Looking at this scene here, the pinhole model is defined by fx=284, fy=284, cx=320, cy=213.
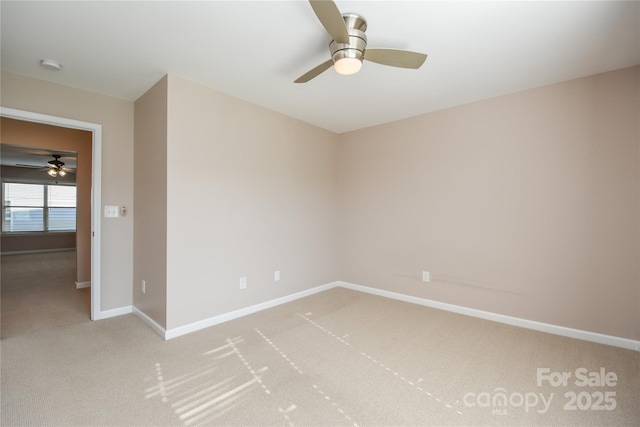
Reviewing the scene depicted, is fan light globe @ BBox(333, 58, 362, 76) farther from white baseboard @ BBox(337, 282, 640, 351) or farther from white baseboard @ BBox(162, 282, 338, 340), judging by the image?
white baseboard @ BBox(337, 282, 640, 351)

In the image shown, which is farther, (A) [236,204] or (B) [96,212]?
(A) [236,204]

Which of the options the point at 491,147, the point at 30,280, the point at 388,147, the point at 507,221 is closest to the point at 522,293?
the point at 507,221

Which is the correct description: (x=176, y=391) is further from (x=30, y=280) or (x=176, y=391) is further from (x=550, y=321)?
(x=30, y=280)

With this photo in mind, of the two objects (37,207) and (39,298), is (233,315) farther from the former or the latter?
(37,207)

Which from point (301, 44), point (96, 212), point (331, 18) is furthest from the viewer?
point (96, 212)

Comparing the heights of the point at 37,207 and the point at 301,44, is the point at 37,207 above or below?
below

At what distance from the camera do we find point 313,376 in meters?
1.98

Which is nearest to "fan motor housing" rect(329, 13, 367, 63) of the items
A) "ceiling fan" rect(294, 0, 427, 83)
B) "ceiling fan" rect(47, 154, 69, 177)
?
"ceiling fan" rect(294, 0, 427, 83)

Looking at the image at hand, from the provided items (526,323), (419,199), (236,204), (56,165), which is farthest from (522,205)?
(56,165)

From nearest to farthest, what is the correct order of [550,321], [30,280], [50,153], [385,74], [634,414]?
1. [634,414]
2. [385,74]
3. [550,321]
4. [30,280]
5. [50,153]

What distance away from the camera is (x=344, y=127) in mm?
4168

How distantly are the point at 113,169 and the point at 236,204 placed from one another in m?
1.37

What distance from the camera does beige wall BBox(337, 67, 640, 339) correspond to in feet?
8.02

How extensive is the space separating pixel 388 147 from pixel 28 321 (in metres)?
4.51
